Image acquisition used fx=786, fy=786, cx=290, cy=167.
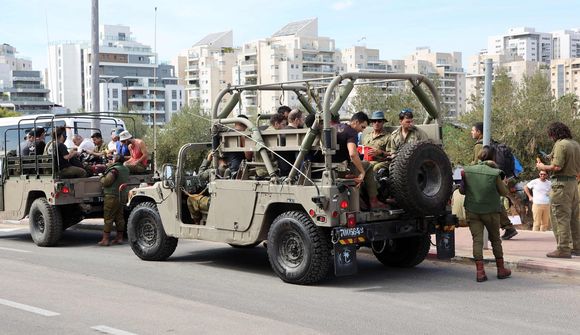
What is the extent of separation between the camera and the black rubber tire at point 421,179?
9.20 meters

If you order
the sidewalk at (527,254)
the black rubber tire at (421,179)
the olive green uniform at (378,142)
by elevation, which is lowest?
the sidewalk at (527,254)

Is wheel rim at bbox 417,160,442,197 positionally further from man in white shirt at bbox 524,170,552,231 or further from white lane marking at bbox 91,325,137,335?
man in white shirt at bbox 524,170,552,231

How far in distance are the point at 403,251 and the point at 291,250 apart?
1954 millimetres

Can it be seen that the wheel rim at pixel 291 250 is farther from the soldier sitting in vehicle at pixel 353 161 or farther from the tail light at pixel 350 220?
the soldier sitting in vehicle at pixel 353 161

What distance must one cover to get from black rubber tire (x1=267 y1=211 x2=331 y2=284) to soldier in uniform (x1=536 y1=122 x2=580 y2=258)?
137 inches

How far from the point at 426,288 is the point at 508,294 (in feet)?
3.15

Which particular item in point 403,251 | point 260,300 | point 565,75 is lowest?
point 260,300

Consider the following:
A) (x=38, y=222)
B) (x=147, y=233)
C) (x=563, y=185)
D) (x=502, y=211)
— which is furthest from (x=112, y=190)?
(x=563, y=185)

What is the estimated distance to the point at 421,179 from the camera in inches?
379

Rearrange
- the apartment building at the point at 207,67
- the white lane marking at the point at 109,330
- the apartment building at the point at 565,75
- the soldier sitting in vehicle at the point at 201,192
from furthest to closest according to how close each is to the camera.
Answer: the apartment building at the point at 565,75 → the apartment building at the point at 207,67 → the soldier sitting in vehicle at the point at 201,192 → the white lane marking at the point at 109,330

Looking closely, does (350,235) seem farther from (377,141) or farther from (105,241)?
(105,241)

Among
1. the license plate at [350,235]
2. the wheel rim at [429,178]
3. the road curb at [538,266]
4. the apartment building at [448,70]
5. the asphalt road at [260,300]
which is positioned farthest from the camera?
the apartment building at [448,70]

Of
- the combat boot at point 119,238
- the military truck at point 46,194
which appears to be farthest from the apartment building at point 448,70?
the combat boot at point 119,238

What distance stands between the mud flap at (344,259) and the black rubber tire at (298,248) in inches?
7.5
